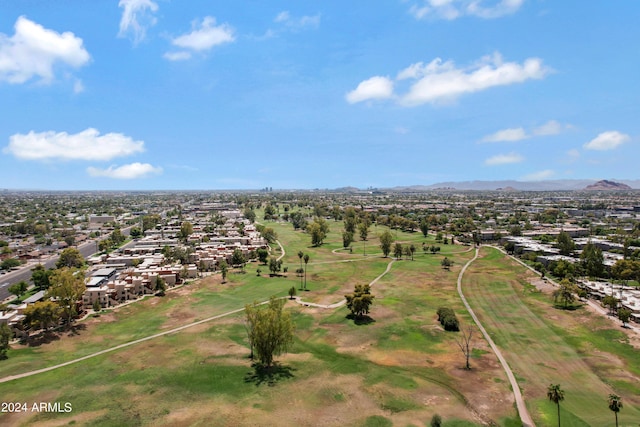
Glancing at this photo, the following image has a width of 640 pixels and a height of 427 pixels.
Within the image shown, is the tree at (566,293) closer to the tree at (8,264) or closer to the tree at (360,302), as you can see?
the tree at (360,302)

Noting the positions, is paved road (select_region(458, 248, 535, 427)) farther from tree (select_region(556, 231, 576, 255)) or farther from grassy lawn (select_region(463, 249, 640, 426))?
tree (select_region(556, 231, 576, 255))

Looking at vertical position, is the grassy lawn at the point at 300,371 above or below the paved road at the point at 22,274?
below

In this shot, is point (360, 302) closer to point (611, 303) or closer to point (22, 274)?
point (611, 303)

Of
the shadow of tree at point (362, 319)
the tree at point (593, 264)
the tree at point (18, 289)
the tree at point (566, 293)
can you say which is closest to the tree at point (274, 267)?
the shadow of tree at point (362, 319)

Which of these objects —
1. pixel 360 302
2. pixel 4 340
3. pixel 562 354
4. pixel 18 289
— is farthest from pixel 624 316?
pixel 18 289

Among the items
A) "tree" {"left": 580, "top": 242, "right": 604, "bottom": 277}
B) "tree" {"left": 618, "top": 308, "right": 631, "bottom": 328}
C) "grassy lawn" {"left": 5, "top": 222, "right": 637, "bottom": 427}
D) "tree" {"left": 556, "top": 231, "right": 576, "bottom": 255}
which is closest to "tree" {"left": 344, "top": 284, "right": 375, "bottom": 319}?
"grassy lawn" {"left": 5, "top": 222, "right": 637, "bottom": 427}

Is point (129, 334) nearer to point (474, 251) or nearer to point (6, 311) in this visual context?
point (6, 311)
